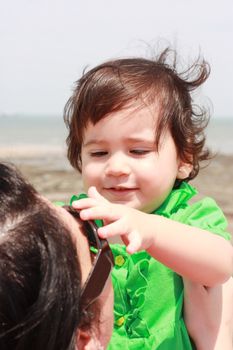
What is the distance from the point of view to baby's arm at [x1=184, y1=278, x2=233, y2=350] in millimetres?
2570

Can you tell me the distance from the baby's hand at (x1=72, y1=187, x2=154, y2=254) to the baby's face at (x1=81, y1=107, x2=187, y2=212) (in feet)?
2.18

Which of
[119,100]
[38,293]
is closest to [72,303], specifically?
[38,293]

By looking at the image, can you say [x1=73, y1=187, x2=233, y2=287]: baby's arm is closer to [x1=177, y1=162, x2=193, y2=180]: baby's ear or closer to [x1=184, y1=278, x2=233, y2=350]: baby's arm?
[x1=184, y1=278, x2=233, y2=350]: baby's arm

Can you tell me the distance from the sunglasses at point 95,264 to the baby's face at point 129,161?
0.90 metres

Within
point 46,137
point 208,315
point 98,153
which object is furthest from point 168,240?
point 46,137

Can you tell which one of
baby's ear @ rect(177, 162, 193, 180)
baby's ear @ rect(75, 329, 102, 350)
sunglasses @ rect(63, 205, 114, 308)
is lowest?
baby's ear @ rect(177, 162, 193, 180)

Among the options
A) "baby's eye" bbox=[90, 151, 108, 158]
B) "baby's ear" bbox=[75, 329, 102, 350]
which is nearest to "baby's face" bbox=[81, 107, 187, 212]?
"baby's eye" bbox=[90, 151, 108, 158]

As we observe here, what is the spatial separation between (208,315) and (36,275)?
127cm

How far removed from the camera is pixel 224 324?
2.69 meters

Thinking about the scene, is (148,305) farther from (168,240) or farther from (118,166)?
(118,166)

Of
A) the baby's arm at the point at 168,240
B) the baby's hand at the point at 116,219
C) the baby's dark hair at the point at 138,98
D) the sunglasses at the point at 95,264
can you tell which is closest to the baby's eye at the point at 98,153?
the baby's dark hair at the point at 138,98

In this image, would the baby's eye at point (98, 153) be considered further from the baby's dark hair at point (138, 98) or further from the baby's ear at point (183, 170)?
the baby's ear at point (183, 170)

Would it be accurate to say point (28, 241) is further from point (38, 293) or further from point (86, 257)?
point (86, 257)

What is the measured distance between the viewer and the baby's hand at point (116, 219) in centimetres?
187
